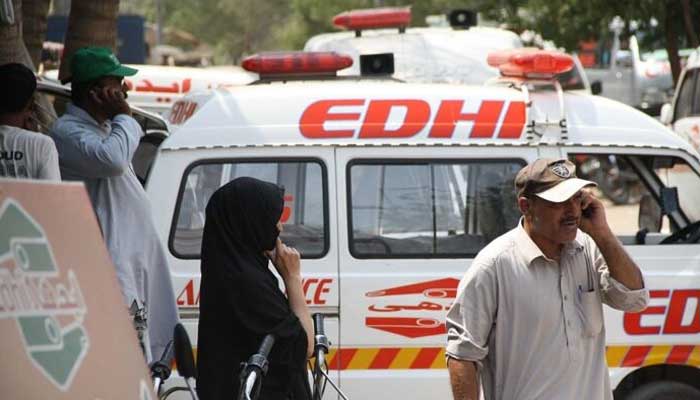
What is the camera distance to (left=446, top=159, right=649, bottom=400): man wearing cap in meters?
4.57

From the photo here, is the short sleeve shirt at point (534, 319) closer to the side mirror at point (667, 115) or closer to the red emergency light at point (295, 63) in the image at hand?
the red emergency light at point (295, 63)

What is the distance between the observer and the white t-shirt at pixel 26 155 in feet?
16.9

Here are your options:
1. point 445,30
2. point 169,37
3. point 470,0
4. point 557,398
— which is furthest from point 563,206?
point 169,37

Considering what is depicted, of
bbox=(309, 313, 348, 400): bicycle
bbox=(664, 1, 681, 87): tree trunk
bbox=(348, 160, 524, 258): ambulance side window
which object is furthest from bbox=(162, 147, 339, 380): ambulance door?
bbox=(664, 1, 681, 87): tree trunk

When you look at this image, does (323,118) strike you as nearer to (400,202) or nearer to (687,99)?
(400,202)

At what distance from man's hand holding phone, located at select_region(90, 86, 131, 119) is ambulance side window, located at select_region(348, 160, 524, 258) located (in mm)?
1377

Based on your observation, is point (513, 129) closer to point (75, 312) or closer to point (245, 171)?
point (245, 171)

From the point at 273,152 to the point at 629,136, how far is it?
1.73 metres

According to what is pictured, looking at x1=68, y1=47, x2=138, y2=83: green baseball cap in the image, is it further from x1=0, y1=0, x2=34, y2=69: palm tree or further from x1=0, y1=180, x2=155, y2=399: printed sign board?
x1=0, y1=180, x2=155, y2=399: printed sign board

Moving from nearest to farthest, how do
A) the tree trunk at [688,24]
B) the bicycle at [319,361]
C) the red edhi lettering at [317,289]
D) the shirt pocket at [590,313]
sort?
1. the shirt pocket at [590,313]
2. the bicycle at [319,361]
3. the red edhi lettering at [317,289]
4. the tree trunk at [688,24]

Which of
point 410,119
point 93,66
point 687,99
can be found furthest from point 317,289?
point 687,99

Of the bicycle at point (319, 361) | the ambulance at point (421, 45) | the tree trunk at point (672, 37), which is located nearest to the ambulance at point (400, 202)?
the bicycle at point (319, 361)

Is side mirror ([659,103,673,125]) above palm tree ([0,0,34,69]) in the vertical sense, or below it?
below

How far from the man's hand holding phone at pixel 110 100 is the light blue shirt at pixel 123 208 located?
0.04 meters
